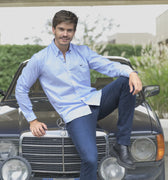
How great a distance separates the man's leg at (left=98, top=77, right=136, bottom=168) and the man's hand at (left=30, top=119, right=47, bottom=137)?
55 cm

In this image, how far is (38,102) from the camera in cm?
370

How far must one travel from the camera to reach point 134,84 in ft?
8.96

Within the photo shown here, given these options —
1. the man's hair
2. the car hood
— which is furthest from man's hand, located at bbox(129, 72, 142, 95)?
the man's hair

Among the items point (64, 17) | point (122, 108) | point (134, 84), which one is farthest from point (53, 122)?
point (64, 17)

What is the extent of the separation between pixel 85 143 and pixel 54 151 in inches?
12.7

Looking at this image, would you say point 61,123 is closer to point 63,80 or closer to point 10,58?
point 63,80

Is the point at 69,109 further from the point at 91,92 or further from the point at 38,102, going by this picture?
the point at 38,102

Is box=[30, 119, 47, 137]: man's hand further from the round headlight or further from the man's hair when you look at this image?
the man's hair

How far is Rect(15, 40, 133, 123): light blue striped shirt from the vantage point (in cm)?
291

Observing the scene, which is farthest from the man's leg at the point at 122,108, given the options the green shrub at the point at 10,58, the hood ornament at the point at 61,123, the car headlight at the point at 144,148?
the green shrub at the point at 10,58

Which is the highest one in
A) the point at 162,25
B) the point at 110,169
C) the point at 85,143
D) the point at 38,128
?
the point at 162,25

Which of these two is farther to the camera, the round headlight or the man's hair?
the man's hair

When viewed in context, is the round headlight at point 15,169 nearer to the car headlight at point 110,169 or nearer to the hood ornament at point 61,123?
the hood ornament at point 61,123

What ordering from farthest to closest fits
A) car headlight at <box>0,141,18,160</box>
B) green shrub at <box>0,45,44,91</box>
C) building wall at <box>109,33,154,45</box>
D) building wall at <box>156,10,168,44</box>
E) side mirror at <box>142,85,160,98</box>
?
building wall at <box>109,33,154,45</box> → building wall at <box>156,10,168,44</box> → green shrub at <box>0,45,44,91</box> → side mirror at <box>142,85,160,98</box> → car headlight at <box>0,141,18,160</box>
